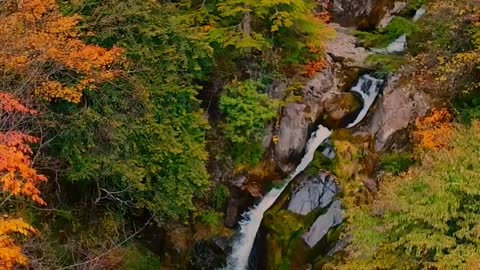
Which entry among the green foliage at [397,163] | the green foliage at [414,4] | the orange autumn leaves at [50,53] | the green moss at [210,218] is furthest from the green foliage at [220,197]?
the green foliage at [414,4]

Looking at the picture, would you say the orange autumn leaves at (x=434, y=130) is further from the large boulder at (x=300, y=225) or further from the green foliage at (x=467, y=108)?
the large boulder at (x=300, y=225)

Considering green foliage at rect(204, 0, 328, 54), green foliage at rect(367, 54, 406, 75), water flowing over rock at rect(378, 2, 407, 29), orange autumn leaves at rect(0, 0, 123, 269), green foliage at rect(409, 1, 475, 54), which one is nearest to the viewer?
orange autumn leaves at rect(0, 0, 123, 269)

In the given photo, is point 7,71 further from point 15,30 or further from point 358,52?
point 358,52

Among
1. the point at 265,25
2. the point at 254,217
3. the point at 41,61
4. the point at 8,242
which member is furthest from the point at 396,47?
the point at 8,242

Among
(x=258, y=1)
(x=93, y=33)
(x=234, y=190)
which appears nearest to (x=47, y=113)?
(x=93, y=33)

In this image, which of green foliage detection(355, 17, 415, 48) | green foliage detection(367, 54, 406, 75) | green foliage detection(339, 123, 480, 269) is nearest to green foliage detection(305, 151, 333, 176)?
green foliage detection(367, 54, 406, 75)

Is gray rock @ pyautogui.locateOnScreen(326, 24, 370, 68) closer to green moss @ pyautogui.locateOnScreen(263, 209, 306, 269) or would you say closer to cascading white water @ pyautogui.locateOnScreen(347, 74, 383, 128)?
cascading white water @ pyautogui.locateOnScreen(347, 74, 383, 128)
